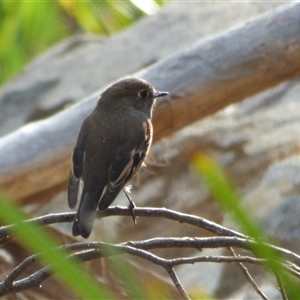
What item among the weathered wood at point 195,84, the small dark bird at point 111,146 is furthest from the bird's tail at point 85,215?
the weathered wood at point 195,84

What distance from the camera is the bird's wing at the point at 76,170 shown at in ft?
11.7

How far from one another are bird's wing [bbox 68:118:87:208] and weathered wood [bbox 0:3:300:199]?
551 mm

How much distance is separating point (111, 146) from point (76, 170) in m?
0.29

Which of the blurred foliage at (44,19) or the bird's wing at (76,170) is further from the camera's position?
the blurred foliage at (44,19)

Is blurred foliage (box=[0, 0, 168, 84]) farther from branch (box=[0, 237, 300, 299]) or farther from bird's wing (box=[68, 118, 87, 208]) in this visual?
branch (box=[0, 237, 300, 299])

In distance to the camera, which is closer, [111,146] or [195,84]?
[111,146]

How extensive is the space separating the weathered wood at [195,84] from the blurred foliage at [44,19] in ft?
9.06

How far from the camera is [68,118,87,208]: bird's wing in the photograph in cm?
358

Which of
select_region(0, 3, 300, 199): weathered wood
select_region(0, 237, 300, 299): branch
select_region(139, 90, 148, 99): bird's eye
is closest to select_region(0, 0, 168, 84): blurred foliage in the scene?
select_region(0, 3, 300, 199): weathered wood

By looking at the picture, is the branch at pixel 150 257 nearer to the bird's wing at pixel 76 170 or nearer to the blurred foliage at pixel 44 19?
the bird's wing at pixel 76 170

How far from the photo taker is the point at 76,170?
3.80 metres

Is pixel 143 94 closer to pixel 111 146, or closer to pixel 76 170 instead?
pixel 111 146

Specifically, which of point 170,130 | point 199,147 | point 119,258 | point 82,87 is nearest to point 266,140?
point 199,147

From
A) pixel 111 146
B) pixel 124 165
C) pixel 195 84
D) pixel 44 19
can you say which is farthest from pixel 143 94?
pixel 44 19
